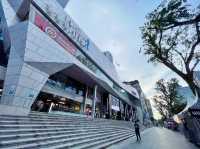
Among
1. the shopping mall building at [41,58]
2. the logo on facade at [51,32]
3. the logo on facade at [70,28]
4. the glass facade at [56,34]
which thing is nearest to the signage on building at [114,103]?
the shopping mall building at [41,58]

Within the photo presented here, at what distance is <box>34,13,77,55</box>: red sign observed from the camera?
16406 millimetres

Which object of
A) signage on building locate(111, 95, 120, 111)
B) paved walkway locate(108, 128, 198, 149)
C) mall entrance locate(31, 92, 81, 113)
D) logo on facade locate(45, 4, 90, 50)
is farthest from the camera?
signage on building locate(111, 95, 120, 111)

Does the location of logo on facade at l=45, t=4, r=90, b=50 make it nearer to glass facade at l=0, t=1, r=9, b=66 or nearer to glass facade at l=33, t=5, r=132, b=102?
glass facade at l=33, t=5, r=132, b=102

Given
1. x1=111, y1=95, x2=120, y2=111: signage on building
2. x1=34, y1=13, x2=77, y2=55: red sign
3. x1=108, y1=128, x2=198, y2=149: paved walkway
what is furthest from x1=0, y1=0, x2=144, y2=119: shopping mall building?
x1=111, y1=95, x2=120, y2=111: signage on building

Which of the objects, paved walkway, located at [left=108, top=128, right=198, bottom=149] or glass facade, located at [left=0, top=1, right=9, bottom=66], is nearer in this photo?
paved walkway, located at [left=108, top=128, right=198, bottom=149]

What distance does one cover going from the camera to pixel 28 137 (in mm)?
6836

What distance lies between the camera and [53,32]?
17938mm

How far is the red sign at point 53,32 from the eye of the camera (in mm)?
16406

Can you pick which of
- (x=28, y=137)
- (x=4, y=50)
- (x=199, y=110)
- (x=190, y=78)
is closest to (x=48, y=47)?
(x=4, y=50)

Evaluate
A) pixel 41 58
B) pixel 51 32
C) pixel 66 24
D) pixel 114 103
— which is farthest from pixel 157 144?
pixel 114 103

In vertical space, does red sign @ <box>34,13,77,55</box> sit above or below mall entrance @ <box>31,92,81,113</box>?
above

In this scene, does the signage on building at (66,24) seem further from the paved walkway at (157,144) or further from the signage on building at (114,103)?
the signage on building at (114,103)

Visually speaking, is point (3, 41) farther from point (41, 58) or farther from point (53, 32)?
point (41, 58)

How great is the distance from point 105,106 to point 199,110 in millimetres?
26073
